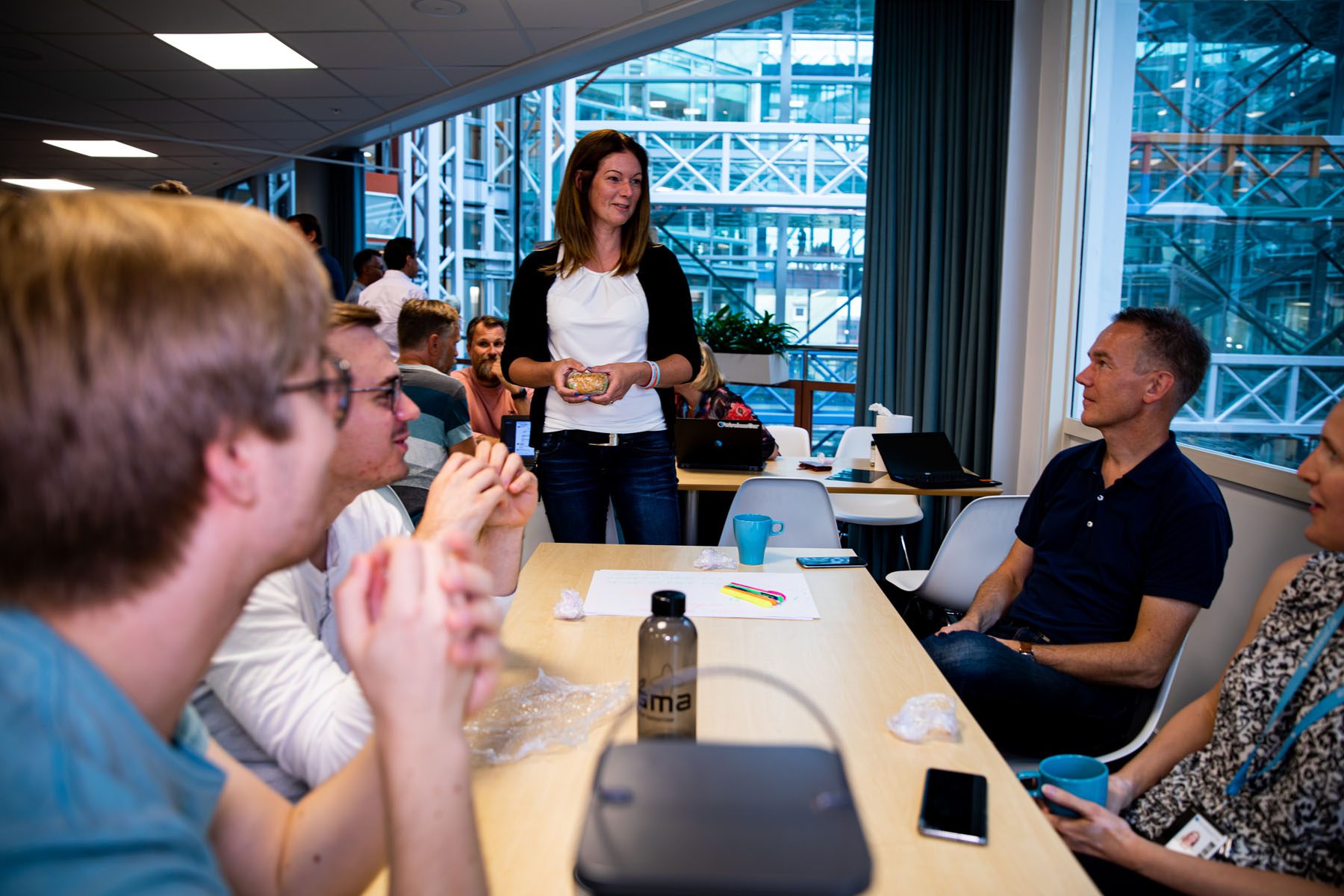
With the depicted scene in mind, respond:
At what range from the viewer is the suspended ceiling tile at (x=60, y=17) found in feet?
16.0

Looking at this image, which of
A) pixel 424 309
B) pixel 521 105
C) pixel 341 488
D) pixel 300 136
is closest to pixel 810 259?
pixel 521 105

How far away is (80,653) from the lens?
0.56 metres

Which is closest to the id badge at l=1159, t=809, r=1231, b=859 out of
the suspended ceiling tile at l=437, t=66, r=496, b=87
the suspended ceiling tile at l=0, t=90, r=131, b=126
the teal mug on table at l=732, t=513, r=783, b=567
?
the teal mug on table at l=732, t=513, r=783, b=567

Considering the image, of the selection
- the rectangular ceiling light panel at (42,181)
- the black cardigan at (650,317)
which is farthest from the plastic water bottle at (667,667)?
the rectangular ceiling light panel at (42,181)

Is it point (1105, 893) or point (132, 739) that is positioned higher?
point (132, 739)

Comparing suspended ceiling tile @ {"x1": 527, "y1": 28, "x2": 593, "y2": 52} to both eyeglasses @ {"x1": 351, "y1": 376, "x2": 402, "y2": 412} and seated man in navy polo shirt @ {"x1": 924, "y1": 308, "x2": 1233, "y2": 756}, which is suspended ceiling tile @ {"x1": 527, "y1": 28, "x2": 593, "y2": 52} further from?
eyeglasses @ {"x1": 351, "y1": 376, "x2": 402, "y2": 412}

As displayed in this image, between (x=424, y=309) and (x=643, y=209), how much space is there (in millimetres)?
1375

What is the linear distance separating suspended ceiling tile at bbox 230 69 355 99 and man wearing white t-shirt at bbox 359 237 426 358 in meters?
1.17

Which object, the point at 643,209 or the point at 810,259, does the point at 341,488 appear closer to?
the point at 643,209

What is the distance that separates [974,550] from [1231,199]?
1.28 meters

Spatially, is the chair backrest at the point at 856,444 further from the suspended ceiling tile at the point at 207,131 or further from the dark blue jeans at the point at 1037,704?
the suspended ceiling tile at the point at 207,131

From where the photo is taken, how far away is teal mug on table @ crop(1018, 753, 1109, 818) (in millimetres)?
1223

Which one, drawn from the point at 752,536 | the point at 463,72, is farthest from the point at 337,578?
the point at 463,72

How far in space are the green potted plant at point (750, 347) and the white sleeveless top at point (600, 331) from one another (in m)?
3.36
